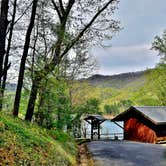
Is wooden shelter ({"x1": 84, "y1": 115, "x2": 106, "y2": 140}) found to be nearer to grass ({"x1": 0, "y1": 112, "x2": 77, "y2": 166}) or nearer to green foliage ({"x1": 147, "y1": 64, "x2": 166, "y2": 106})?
green foliage ({"x1": 147, "y1": 64, "x2": 166, "y2": 106})

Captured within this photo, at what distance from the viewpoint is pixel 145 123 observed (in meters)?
34.4

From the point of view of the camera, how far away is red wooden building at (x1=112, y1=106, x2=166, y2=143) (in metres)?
32.4

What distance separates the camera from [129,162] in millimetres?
14367

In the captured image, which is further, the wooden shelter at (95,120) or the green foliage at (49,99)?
the wooden shelter at (95,120)

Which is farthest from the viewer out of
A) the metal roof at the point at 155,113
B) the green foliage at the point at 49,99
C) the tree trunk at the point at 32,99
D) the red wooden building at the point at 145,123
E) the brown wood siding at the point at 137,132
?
the brown wood siding at the point at 137,132

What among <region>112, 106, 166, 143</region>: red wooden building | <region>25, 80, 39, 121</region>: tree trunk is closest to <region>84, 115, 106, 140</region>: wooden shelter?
<region>112, 106, 166, 143</region>: red wooden building

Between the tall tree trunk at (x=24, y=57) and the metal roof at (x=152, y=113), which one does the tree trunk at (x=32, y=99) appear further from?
the metal roof at (x=152, y=113)

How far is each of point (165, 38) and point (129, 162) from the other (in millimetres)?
35110

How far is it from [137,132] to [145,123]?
5.94 feet

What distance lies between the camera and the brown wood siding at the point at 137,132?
3356cm

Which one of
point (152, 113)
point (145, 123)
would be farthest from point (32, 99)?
point (145, 123)

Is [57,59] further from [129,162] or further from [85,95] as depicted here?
[85,95]

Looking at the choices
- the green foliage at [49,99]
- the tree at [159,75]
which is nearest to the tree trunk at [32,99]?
the green foliage at [49,99]

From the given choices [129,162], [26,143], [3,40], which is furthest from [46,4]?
[26,143]
